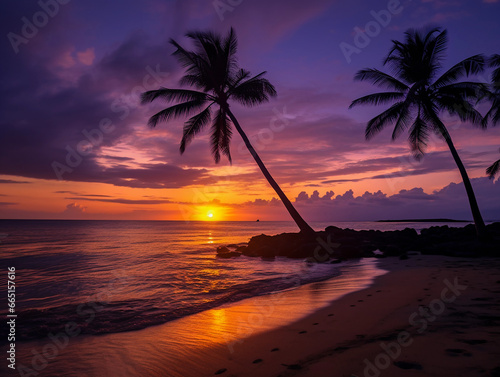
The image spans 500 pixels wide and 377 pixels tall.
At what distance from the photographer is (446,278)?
733 centimetres

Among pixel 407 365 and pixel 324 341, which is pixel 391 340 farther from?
pixel 324 341

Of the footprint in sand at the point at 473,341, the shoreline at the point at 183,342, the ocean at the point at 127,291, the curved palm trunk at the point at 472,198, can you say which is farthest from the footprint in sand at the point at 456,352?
the curved palm trunk at the point at 472,198

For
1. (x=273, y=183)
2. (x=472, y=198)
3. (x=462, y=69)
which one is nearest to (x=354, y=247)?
(x=273, y=183)

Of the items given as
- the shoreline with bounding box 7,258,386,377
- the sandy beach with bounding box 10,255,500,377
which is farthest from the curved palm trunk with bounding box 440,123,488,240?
the shoreline with bounding box 7,258,386,377

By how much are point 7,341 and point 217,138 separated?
16.0 meters

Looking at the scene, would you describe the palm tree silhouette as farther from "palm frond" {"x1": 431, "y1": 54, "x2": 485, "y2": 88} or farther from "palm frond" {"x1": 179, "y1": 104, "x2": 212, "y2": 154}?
"palm frond" {"x1": 179, "y1": 104, "x2": 212, "y2": 154}

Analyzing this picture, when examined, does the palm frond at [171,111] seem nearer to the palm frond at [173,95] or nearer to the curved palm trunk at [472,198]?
the palm frond at [173,95]

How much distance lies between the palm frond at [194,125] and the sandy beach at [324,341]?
14.4m

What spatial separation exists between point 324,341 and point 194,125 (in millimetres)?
17067

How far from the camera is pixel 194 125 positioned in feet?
62.1

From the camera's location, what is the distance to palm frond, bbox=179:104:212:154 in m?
18.9

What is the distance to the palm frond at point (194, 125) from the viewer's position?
18938 mm

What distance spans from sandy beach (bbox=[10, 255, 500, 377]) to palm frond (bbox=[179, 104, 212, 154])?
14386 mm

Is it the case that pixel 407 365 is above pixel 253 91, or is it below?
below
